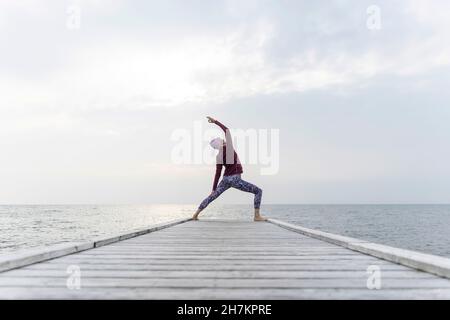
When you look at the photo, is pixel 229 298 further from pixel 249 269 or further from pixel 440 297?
pixel 440 297

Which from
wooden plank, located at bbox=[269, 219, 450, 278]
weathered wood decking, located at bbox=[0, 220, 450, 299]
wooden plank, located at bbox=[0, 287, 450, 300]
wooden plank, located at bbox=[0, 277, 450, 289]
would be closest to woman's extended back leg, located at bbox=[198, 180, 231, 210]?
wooden plank, located at bbox=[269, 219, 450, 278]

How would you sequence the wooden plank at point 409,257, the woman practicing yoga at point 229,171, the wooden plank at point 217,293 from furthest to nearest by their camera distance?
the woman practicing yoga at point 229,171, the wooden plank at point 409,257, the wooden plank at point 217,293

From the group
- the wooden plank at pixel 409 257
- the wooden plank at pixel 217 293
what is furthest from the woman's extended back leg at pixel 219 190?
the wooden plank at pixel 217 293

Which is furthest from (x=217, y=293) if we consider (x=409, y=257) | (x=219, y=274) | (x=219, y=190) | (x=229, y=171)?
(x=219, y=190)

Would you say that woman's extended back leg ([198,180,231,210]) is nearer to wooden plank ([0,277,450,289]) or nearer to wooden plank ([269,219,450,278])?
wooden plank ([269,219,450,278])

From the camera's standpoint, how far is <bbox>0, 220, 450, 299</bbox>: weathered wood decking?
235 cm

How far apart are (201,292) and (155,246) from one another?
2727mm

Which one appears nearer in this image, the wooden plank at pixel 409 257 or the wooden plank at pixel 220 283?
the wooden plank at pixel 220 283

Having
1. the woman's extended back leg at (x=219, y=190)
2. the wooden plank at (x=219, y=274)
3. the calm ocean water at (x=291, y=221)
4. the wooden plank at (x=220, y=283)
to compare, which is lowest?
the calm ocean water at (x=291, y=221)

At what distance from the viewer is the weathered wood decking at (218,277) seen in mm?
2348

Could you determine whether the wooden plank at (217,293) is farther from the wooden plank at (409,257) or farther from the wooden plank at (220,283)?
the wooden plank at (409,257)

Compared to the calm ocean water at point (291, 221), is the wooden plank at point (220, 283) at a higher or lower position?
higher
